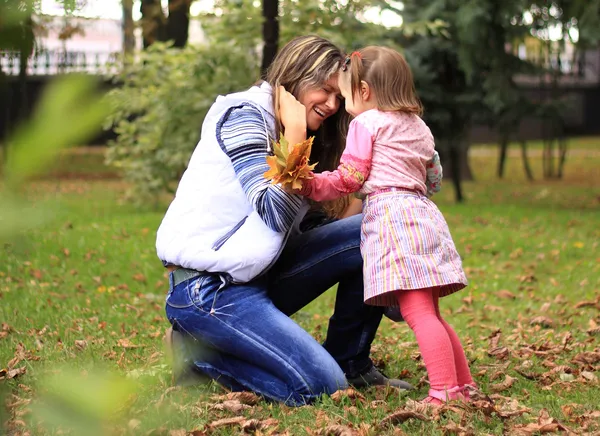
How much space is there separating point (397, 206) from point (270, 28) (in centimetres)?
343

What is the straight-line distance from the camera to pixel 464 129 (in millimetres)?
12281

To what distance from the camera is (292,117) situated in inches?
125

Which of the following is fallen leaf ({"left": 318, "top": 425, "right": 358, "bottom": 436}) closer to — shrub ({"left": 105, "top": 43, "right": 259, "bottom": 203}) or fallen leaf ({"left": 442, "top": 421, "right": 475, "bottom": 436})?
fallen leaf ({"left": 442, "top": 421, "right": 475, "bottom": 436})

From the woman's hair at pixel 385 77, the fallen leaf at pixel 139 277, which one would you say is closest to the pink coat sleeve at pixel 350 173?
the woman's hair at pixel 385 77

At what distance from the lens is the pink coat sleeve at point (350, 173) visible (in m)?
2.99

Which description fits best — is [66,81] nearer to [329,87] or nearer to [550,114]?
[329,87]

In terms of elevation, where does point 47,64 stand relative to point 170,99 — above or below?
above

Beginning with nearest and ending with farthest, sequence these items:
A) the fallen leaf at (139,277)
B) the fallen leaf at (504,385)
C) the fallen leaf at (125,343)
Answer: the fallen leaf at (504,385)
the fallen leaf at (125,343)
the fallen leaf at (139,277)

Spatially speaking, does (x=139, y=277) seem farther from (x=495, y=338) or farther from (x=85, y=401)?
(x=85, y=401)

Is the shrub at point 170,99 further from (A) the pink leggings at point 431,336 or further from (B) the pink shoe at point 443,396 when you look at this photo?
(B) the pink shoe at point 443,396

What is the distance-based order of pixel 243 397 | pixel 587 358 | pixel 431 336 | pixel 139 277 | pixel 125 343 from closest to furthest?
pixel 431 336, pixel 243 397, pixel 587 358, pixel 125 343, pixel 139 277

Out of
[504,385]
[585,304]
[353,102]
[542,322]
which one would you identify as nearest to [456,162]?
[585,304]

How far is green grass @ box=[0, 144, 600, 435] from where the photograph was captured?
0.91 m

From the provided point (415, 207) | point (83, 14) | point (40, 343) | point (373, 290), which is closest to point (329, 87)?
point (415, 207)
